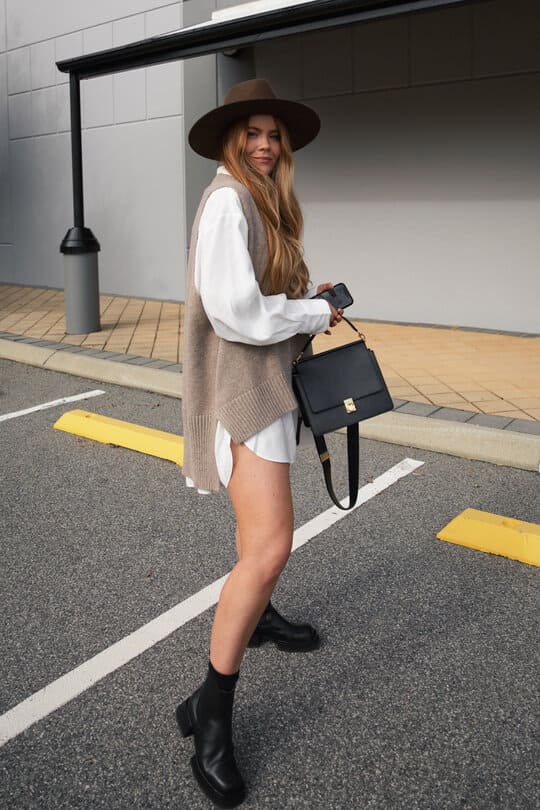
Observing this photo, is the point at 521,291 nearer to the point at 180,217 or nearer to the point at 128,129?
the point at 180,217

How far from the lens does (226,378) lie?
2.25 meters

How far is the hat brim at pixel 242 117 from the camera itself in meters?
2.29

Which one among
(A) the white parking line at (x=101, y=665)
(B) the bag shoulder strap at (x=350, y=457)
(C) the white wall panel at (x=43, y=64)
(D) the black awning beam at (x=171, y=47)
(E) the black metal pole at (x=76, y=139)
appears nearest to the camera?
(B) the bag shoulder strap at (x=350, y=457)

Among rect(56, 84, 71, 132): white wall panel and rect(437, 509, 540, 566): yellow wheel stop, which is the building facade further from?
rect(437, 509, 540, 566): yellow wheel stop

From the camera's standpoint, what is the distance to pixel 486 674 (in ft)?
9.14

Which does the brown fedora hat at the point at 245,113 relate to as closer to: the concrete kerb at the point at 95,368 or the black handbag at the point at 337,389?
the black handbag at the point at 337,389

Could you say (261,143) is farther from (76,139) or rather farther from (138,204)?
(138,204)

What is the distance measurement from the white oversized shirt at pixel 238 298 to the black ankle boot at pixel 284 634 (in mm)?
939

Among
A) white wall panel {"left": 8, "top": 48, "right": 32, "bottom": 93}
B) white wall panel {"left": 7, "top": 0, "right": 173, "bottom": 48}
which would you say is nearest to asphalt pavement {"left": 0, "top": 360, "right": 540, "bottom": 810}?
white wall panel {"left": 7, "top": 0, "right": 173, "bottom": 48}

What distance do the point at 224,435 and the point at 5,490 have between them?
2.69 meters

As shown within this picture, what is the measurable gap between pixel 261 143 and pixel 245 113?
0.09 metres

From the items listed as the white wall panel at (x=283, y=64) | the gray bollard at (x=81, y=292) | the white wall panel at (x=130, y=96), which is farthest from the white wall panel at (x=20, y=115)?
the gray bollard at (x=81, y=292)

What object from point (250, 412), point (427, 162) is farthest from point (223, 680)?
point (427, 162)

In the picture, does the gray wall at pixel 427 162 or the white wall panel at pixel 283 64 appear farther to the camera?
the white wall panel at pixel 283 64
